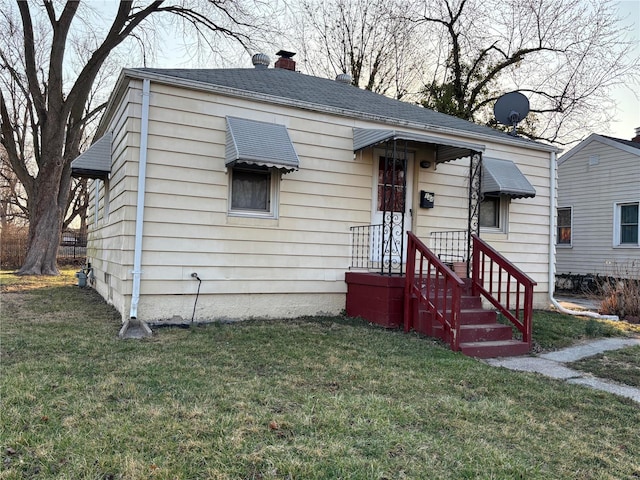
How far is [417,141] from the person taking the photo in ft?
20.6

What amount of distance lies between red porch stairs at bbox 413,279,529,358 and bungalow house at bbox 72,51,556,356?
83 cm

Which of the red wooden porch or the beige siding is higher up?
the beige siding

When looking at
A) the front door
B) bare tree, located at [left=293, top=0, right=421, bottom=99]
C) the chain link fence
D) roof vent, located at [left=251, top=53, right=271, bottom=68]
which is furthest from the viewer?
bare tree, located at [left=293, top=0, right=421, bottom=99]

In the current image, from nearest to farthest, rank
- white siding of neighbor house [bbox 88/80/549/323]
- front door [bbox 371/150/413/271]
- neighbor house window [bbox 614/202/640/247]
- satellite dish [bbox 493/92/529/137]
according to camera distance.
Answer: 1. white siding of neighbor house [bbox 88/80/549/323]
2. front door [bbox 371/150/413/271]
3. satellite dish [bbox 493/92/529/137]
4. neighbor house window [bbox 614/202/640/247]

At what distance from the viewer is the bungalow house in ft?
19.0

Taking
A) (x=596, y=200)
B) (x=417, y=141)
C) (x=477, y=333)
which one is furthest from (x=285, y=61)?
(x=596, y=200)

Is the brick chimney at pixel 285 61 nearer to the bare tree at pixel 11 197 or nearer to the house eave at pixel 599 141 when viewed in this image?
the house eave at pixel 599 141

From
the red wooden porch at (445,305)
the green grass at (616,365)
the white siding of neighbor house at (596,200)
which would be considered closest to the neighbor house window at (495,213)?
the red wooden porch at (445,305)

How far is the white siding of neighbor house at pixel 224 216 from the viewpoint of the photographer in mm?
5797

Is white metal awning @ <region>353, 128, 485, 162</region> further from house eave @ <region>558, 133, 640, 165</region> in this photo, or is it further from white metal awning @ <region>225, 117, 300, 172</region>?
house eave @ <region>558, 133, 640, 165</region>

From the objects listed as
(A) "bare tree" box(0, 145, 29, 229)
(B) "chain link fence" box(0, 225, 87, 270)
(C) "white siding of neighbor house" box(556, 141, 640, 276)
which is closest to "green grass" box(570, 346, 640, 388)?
(C) "white siding of neighbor house" box(556, 141, 640, 276)

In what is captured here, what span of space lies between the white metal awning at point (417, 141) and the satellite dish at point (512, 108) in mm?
2585

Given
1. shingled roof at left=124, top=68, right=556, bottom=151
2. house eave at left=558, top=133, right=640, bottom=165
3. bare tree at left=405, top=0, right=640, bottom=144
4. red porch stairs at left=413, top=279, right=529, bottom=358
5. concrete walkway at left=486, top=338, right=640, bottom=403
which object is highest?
bare tree at left=405, top=0, right=640, bottom=144

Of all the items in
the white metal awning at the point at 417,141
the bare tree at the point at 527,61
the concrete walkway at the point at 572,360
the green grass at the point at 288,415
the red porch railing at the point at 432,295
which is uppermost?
the bare tree at the point at 527,61
